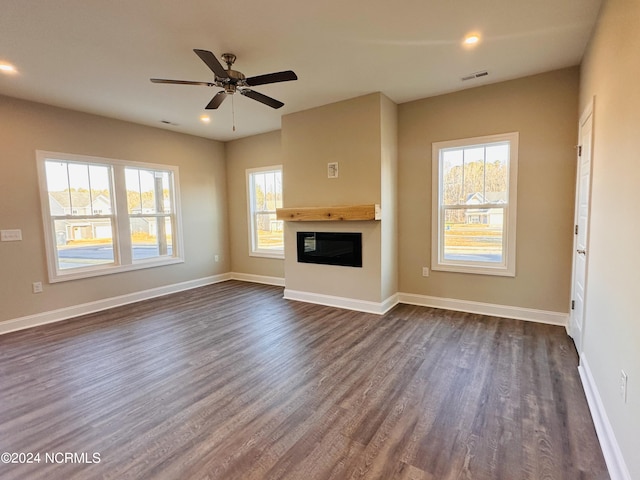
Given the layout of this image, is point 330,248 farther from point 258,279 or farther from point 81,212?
point 81,212

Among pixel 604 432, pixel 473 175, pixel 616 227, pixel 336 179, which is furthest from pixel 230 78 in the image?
pixel 604 432

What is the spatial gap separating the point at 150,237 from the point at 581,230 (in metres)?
5.85

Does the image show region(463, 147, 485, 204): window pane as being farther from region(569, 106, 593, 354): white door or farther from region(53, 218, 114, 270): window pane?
region(53, 218, 114, 270): window pane

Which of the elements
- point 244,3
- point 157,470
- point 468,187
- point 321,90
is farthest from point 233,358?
point 468,187

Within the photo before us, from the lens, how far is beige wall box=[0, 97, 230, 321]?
12.5 ft

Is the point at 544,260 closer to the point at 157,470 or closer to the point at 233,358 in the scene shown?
the point at 233,358

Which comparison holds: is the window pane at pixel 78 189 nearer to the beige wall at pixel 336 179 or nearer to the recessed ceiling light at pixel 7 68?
the recessed ceiling light at pixel 7 68

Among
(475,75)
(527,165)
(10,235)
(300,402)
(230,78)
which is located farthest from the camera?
(10,235)

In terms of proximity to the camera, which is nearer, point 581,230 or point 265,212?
point 581,230

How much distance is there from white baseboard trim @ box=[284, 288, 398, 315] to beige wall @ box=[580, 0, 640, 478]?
2103mm

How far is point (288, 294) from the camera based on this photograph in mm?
4992

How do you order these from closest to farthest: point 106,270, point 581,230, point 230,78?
point 230,78 < point 581,230 < point 106,270

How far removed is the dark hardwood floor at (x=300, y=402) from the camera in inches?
67.2

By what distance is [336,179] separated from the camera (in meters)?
4.36
